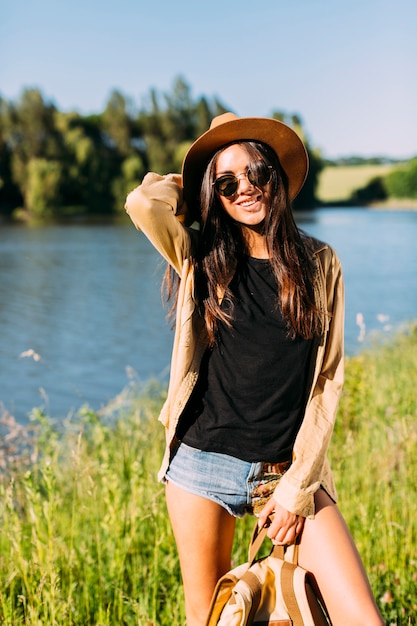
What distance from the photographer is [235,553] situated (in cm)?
297

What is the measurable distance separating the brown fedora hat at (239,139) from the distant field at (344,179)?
62490mm

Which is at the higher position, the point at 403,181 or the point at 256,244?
the point at 256,244

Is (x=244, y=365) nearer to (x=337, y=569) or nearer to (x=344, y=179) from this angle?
(x=337, y=569)

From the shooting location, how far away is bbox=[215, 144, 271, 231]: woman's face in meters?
2.01

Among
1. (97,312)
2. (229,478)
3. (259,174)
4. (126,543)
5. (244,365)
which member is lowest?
(97,312)

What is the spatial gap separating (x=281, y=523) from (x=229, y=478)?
0.58 feet

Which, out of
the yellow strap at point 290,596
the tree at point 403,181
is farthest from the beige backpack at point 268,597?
the tree at point 403,181

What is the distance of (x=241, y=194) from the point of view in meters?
2.01

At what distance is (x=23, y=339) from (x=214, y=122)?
36.0 ft

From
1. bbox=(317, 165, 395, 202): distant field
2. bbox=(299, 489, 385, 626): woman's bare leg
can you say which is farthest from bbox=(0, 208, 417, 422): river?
bbox=(317, 165, 395, 202): distant field

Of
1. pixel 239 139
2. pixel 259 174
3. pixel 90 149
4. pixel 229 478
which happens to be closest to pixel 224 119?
pixel 239 139

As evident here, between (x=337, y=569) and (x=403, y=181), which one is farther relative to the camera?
(x=403, y=181)

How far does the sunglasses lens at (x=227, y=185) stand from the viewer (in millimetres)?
1999

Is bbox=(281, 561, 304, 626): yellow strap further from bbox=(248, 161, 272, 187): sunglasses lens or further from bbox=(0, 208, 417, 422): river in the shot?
bbox=(0, 208, 417, 422): river
